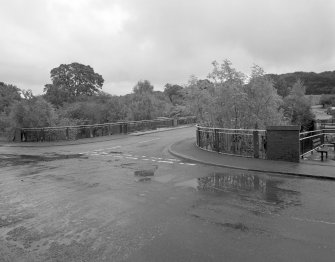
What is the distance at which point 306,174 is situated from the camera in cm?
957

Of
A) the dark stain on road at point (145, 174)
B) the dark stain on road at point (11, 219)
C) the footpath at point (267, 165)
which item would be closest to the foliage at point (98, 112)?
the footpath at point (267, 165)

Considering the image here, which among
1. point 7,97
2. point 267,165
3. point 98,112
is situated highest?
point 7,97

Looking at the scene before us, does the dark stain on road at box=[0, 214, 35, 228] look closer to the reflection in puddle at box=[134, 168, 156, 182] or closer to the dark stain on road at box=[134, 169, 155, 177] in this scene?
the reflection in puddle at box=[134, 168, 156, 182]

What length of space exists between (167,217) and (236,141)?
27.9 ft

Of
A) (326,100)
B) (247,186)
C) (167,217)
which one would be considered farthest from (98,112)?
(326,100)

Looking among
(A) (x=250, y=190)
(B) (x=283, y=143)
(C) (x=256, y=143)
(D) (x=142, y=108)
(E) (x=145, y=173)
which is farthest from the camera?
(D) (x=142, y=108)

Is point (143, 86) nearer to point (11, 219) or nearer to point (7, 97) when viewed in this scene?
point (7, 97)

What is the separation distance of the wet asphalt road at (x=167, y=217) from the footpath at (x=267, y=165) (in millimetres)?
500

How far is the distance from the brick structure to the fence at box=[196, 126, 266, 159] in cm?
47

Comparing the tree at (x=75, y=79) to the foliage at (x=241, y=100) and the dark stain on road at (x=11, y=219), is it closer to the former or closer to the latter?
the foliage at (x=241, y=100)

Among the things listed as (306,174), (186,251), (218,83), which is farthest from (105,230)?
(218,83)

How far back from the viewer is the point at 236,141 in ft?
45.8

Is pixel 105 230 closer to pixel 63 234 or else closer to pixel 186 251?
pixel 63 234

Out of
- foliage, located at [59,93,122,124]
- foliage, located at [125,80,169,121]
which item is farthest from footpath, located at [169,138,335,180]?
foliage, located at [59,93,122,124]
